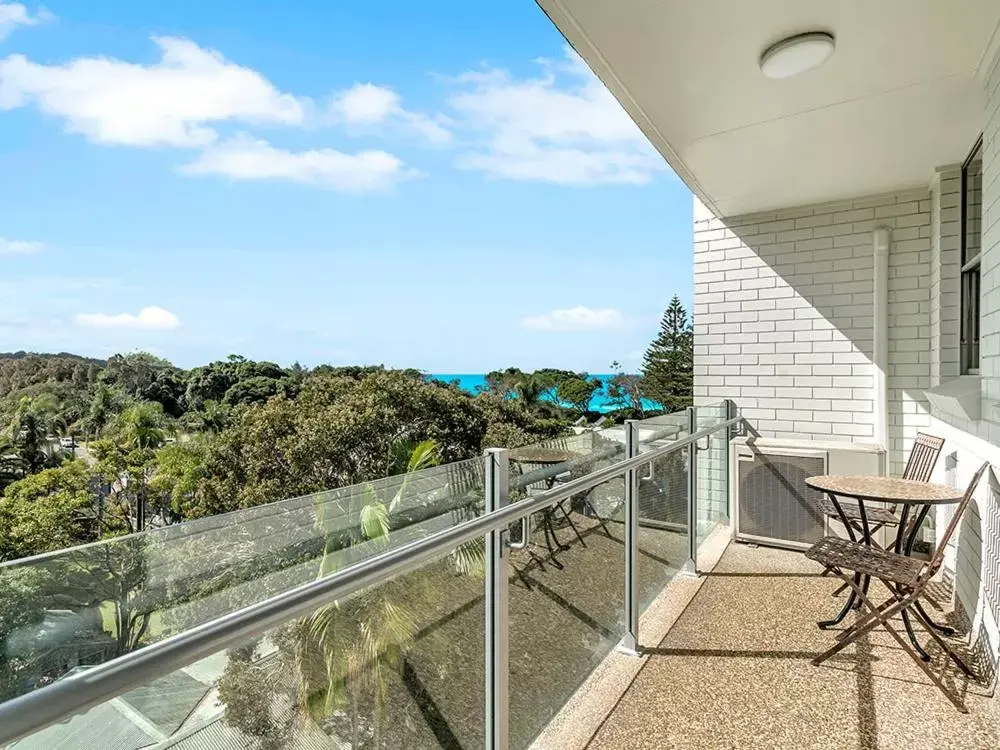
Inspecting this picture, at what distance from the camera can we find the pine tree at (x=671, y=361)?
24.7 meters

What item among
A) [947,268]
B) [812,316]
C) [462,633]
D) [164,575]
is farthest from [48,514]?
[947,268]

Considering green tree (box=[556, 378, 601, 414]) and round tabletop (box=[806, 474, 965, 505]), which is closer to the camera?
round tabletop (box=[806, 474, 965, 505])

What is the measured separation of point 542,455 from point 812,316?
355 centimetres

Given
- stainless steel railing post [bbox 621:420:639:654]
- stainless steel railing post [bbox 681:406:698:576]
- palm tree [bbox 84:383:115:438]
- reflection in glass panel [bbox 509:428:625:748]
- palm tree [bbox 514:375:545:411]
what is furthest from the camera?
palm tree [bbox 84:383:115:438]

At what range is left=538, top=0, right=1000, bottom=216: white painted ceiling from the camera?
2133mm

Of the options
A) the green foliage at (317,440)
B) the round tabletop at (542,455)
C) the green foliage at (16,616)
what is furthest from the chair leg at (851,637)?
the green foliage at (317,440)

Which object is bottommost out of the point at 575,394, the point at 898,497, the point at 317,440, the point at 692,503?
the point at 317,440

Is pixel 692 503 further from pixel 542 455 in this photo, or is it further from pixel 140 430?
pixel 140 430

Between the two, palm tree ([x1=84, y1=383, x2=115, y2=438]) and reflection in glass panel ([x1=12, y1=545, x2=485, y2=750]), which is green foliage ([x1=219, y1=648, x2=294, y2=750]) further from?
palm tree ([x1=84, y1=383, x2=115, y2=438])

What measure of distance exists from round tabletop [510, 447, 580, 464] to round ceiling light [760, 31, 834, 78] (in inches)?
69.5

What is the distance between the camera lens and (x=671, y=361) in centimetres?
2523

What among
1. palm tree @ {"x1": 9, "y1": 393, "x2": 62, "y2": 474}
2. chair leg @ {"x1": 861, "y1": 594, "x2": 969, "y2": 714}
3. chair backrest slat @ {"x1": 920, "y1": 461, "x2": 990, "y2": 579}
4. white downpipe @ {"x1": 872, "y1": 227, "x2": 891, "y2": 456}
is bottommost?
palm tree @ {"x1": 9, "y1": 393, "x2": 62, "y2": 474}

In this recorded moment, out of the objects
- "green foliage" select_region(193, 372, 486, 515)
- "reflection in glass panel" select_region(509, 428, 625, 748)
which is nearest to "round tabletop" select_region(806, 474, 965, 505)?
"reflection in glass panel" select_region(509, 428, 625, 748)

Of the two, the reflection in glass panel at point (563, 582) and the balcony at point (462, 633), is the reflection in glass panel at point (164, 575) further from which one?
the reflection in glass panel at point (563, 582)
